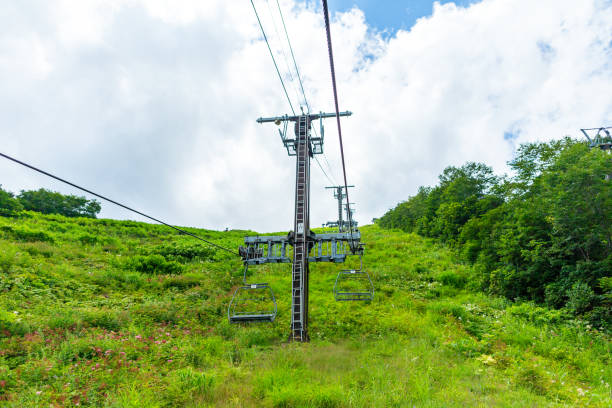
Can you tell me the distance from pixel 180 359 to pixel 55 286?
26.2 feet

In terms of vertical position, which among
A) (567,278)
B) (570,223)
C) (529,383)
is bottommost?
(529,383)

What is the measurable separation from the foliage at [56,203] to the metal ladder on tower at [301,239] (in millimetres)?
62891

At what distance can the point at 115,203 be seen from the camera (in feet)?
19.5

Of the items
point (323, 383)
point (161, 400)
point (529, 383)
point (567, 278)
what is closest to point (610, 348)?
point (567, 278)

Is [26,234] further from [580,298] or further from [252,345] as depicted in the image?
[580,298]

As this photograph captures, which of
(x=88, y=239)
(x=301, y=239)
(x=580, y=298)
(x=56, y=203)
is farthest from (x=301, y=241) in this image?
(x=56, y=203)

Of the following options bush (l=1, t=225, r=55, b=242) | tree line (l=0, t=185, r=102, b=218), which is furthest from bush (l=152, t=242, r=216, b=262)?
tree line (l=0, t=185, r=102, b=218)

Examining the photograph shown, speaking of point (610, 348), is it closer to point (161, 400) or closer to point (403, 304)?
point (403, 304)

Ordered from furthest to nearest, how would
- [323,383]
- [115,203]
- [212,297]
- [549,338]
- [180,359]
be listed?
[212,297] < [549,338] < [180,359] < [323,383] < [115,203]

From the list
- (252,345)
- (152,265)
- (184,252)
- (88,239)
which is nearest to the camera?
(252,345)

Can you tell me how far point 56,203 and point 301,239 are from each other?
6688 centimetres

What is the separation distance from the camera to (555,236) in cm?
1395

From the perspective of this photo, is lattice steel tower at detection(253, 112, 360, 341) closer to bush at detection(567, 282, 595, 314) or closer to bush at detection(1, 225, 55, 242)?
bush at detection(567, 282, 595, 314)

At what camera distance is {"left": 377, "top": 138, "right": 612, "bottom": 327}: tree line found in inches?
466
